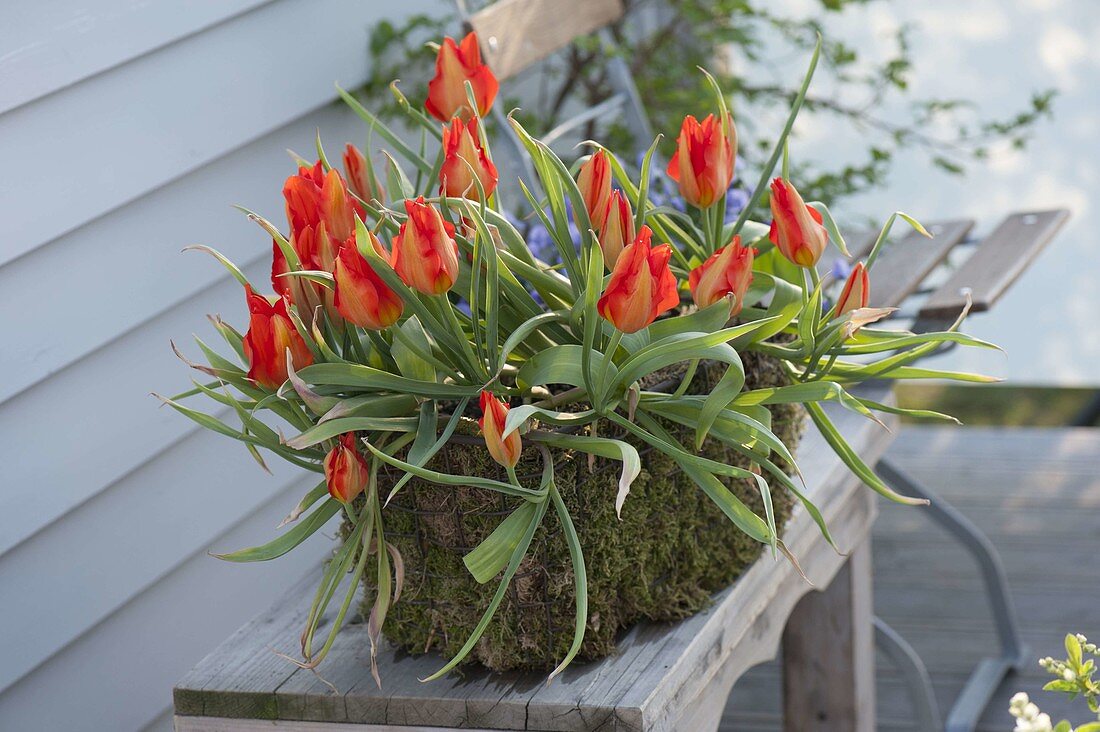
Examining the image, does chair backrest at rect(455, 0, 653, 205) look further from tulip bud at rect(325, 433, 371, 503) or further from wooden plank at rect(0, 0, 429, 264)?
tulip bud at rect(325, 433, 371, 503)

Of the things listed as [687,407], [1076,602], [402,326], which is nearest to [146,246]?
[402,326]

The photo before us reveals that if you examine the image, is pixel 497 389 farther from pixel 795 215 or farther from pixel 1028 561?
pixel 1028 561

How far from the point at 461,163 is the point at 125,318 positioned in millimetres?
675

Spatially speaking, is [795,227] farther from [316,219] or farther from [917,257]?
[917,257]

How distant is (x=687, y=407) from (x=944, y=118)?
3098 mm

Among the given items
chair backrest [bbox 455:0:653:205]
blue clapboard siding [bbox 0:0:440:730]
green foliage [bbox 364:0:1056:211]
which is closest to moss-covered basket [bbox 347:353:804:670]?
blue clapboard siding [bbox 0:0:440:730]

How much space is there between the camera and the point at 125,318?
133cm

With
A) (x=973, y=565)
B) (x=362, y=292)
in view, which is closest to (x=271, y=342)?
(x=362, y=292)

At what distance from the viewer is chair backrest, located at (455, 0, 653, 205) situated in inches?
69.1

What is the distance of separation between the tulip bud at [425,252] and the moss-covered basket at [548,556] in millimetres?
130

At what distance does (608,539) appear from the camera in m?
0.83

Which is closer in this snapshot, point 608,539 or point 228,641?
point 608,539

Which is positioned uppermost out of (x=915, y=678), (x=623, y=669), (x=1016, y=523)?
(x=623, y=669)

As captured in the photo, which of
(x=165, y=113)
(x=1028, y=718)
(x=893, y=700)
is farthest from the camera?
(x=893, y=700)
